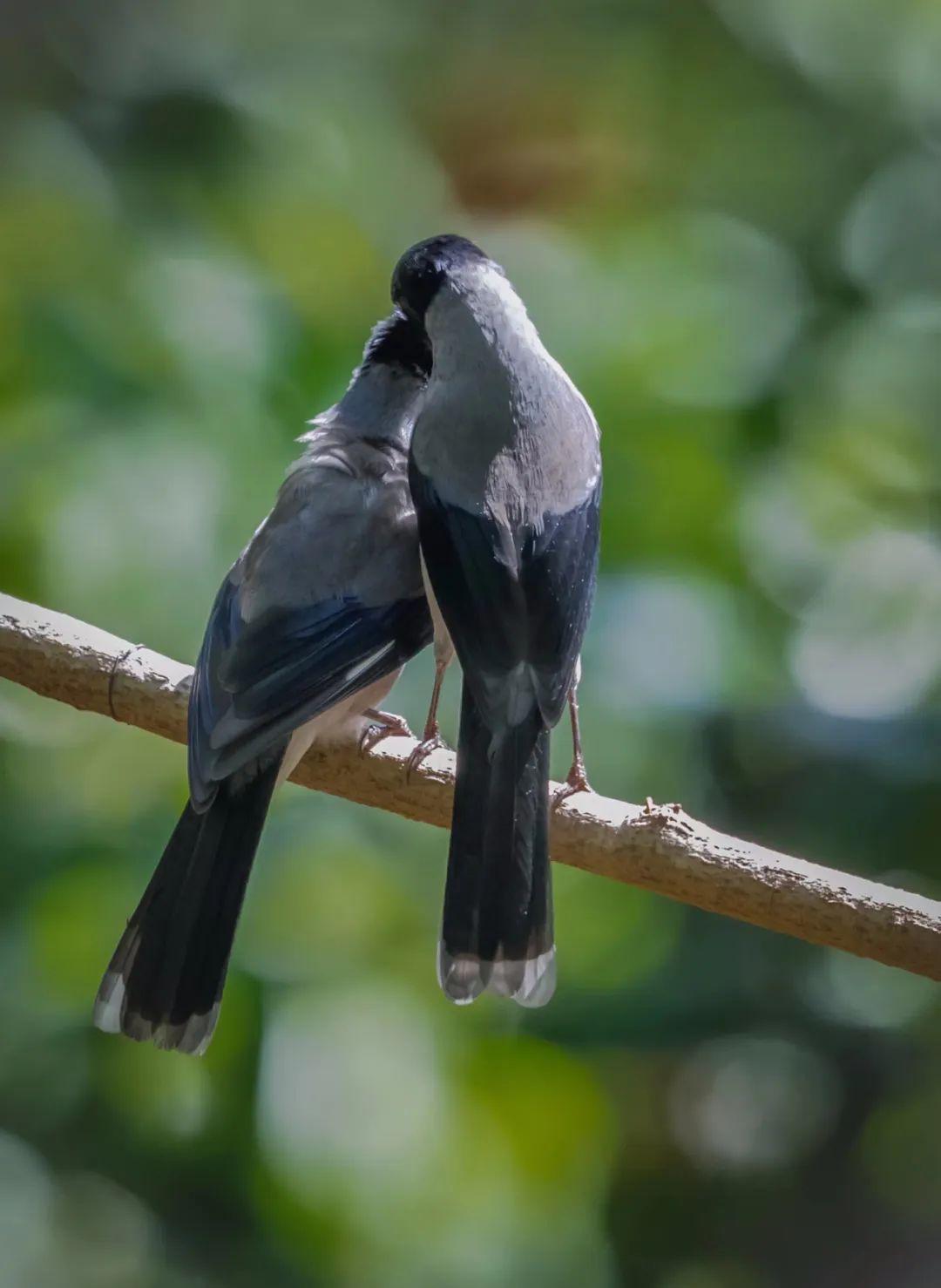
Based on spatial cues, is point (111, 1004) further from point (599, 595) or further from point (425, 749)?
point (599, 595)

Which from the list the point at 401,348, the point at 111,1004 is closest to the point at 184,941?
the point at 111,1004

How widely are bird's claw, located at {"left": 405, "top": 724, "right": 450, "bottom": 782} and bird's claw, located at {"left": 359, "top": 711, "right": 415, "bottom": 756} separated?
6cm

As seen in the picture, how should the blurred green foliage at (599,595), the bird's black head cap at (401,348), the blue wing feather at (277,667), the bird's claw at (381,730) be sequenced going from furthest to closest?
the blurred green foliage at (599,595), the bird's black head cap at (401,348), the bird's claw at (381,730), the blue wing feather at (277,667)

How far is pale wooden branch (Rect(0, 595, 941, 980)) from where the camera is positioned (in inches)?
47.3

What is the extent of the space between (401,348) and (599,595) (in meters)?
0.46

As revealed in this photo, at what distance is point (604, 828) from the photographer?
1.28 meters

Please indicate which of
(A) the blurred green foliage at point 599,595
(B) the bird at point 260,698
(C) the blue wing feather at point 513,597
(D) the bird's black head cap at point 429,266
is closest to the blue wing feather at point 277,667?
(B) the bird at point 260,698

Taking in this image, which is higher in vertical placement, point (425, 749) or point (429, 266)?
point (429, 266)

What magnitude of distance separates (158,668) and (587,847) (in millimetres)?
489

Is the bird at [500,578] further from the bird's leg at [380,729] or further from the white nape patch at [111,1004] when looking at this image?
the white nape patch at [111,1004]

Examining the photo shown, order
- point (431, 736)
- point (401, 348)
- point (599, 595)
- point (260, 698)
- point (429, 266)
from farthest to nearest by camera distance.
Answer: point (599, 595) → point (401, 348) → point (429, 266) → point (431, 736) → point (260, 698)

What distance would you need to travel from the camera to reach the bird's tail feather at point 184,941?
136cm

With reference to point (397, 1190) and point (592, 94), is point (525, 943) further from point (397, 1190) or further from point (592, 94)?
point (592, 94)

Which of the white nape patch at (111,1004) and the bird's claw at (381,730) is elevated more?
the bird's claw at (381,730)
